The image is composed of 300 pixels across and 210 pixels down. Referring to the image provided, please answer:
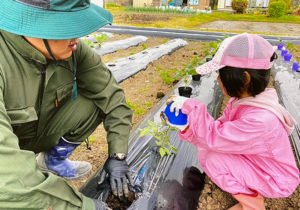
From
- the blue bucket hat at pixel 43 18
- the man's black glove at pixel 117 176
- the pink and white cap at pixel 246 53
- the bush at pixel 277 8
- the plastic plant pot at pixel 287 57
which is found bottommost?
the man's black glove at pixel 117 176

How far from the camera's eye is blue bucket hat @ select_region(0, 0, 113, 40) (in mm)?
771

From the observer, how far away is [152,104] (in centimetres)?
268

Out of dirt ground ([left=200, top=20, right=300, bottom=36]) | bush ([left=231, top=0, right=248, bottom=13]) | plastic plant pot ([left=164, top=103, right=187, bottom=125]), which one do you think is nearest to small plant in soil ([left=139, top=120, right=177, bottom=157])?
plastic plant pot ([left=164, top=103, right=187, bottom=125])

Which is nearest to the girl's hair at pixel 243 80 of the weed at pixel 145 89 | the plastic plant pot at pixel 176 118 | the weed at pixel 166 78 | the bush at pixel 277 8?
the plastic plant pot at pixel 176 118

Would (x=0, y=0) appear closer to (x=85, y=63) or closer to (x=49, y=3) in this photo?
(x=49, y=3)

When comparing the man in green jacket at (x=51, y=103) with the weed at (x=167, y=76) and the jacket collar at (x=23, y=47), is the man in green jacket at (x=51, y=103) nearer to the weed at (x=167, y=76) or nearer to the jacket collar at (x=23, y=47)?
the jacket collar at (x=23, y=47)

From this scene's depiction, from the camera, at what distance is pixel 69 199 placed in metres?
0.83

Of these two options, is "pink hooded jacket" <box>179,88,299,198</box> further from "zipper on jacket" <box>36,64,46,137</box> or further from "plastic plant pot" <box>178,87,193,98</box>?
"plastic plant pot" <box>178,87,193,98</box>

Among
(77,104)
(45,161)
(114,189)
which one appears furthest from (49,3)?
(45,161)

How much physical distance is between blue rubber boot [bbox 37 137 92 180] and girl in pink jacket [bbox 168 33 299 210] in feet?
2.39

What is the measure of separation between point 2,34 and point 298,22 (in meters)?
14.2

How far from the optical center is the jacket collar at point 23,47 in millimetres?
964

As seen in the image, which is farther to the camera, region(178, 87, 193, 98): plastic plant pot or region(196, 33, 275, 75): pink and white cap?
region(178, 87, 193, 98): plastic plant pot

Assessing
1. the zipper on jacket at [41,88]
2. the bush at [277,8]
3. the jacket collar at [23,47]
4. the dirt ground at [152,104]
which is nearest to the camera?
the jacket collar at [23,47]
